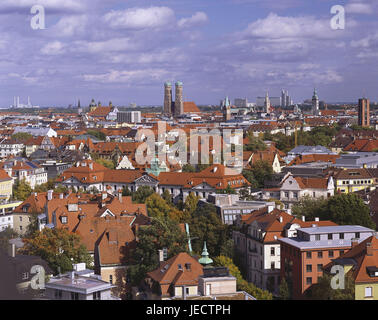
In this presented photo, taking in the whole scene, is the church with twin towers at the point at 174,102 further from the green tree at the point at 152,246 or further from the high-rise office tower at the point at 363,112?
the green tree at the point at 152,246

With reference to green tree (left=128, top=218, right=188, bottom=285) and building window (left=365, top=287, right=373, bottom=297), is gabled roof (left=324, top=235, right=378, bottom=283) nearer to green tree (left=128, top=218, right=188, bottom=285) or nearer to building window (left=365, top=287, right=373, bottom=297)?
building window (left=365, top=287, right=373, bottom=297)

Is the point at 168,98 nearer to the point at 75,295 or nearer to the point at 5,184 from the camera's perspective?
the point at 5,184

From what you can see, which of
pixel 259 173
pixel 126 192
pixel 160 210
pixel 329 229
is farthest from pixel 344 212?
pixel 259 173

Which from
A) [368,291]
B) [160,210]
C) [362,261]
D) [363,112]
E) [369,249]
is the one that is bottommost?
[368,291]

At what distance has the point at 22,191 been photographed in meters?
27.0

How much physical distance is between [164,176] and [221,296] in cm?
1792

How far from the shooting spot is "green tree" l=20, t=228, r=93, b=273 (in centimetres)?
1312

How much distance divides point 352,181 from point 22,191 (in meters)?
13.7

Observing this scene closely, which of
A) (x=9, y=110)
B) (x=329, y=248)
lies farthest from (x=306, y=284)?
(x=9, y=110)

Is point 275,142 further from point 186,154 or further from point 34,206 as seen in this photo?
point 34,206

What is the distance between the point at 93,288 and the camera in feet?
31.3

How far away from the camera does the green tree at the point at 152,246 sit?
12.7 m

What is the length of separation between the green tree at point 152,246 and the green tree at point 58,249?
1.08 meters

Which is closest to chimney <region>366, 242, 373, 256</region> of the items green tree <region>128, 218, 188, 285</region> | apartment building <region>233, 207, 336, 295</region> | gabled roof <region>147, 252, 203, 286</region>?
apartment building <region>233, 207, 336, 295</region>
